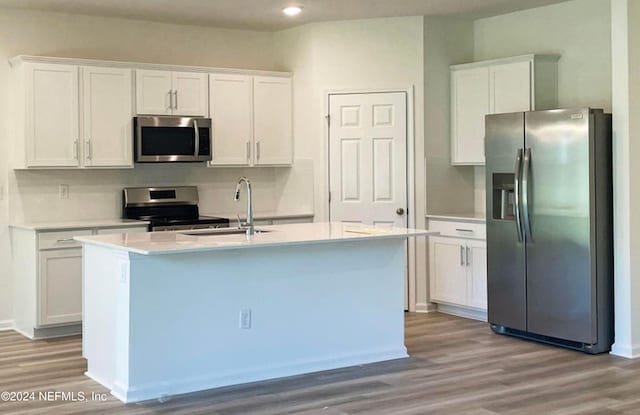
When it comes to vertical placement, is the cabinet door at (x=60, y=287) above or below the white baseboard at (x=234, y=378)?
above

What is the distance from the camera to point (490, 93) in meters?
6.68

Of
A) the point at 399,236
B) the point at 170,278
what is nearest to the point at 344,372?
the point at 399,236

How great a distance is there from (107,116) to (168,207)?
37.8 inches

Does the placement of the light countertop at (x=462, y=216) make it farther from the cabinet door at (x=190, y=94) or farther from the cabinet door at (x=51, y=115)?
the cabinet door at (x=51, y=115)

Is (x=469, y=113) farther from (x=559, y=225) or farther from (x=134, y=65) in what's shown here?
(x=134, y=65)

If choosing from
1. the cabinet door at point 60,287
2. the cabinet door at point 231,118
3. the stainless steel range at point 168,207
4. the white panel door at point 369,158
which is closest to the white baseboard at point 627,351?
the white panel door at point 369,158

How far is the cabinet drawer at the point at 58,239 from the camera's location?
19.3 feet

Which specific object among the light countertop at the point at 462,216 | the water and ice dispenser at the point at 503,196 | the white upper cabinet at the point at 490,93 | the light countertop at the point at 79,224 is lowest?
the light countertop at the point at 79,224

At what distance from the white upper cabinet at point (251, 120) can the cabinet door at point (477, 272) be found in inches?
76.5

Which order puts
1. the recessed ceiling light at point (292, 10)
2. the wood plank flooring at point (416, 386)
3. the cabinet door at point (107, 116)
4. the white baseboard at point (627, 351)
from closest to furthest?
the wood plank flooring at point (416, 386) → the white baseboard at point (627, 351) → the cabinet door at point (107, 116) → the recessed ceiling light at point (292, 10)

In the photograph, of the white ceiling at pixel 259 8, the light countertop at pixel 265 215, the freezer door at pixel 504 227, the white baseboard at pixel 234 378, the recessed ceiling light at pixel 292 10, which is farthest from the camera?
the light countertop at pixel 265 215

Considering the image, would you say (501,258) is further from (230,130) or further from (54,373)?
(54,373)

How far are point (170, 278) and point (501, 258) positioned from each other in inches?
102

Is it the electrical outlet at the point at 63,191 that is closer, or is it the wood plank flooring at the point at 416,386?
the wood plank flooring at the point at 416,386
